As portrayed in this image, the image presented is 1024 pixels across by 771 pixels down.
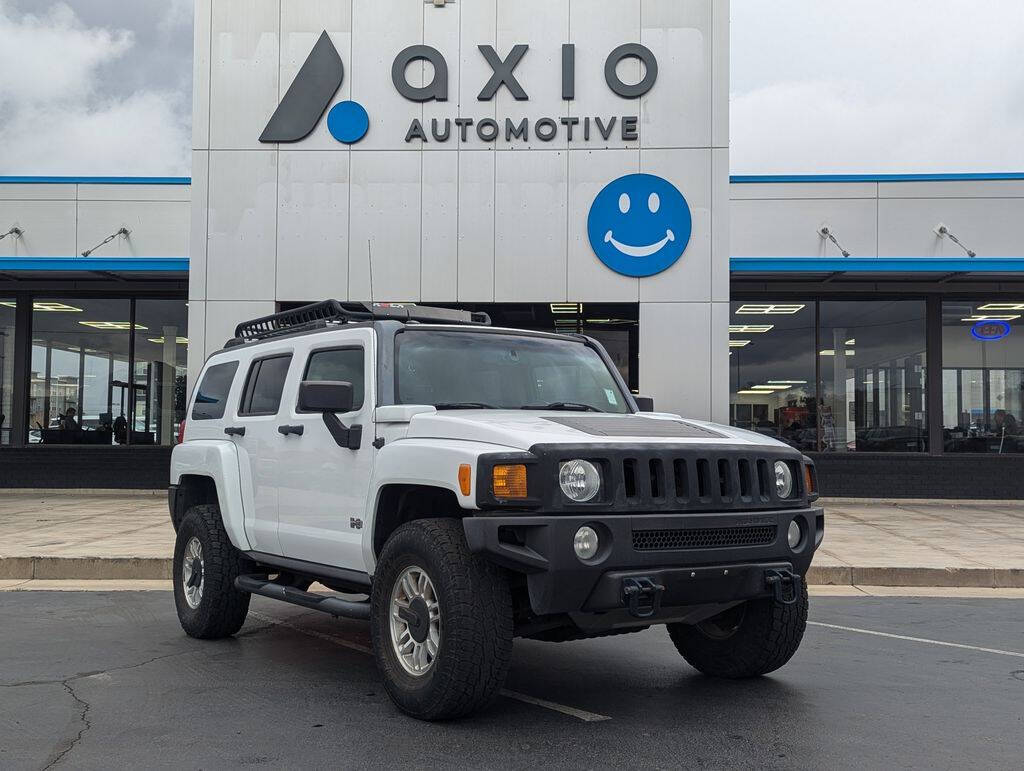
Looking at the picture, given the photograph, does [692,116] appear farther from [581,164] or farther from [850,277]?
[850,277]

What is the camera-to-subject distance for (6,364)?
19.7m

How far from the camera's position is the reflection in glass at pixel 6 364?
64.0 feet

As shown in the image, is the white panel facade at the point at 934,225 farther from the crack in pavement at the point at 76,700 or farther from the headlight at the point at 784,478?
the crack in pavement at the point at 76,700

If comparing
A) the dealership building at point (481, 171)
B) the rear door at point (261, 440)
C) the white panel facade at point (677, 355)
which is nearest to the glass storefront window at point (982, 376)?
the dealership building at point (481, 171)

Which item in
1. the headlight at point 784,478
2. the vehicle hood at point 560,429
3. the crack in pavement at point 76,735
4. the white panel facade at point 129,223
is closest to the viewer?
the crack in pavement at point 76,735

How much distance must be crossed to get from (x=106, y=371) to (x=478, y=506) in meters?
16.7

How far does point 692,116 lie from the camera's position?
15828mm

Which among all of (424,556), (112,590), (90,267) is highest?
(90,267)

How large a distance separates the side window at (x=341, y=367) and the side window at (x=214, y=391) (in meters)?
1.22

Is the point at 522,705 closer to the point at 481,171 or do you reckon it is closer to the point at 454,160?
the point at 481,171

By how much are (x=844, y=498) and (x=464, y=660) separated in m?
15.0

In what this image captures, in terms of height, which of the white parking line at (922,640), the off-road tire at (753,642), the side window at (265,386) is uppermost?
the side window at (265,386)

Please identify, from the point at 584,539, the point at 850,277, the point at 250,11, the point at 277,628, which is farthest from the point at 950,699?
the point at 250,11

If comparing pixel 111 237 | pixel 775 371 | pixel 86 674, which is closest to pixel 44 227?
pixel 111 237
